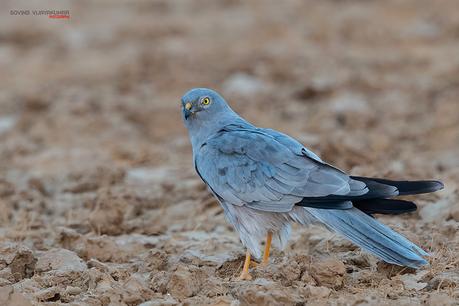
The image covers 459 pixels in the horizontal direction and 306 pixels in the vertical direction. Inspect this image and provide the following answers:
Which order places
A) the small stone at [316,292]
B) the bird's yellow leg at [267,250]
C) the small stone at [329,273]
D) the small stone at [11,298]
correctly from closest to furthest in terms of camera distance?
1. the small stone at [11,298]
2. the small stone at [316,292]
3. the small stone at [329,273]
4. the bird's yellow leg at [267,250]

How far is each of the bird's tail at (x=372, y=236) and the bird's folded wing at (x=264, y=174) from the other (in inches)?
3.7

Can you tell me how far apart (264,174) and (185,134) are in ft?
18.2

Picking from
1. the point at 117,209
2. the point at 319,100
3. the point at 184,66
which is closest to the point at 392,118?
the point at 319,100

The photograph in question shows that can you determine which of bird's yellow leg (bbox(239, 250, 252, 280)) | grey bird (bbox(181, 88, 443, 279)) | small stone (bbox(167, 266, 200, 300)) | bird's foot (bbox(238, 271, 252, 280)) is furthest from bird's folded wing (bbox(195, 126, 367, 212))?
small stone (bbox(167, 266, 200, 300))

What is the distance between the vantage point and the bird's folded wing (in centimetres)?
510

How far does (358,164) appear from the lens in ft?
28.3

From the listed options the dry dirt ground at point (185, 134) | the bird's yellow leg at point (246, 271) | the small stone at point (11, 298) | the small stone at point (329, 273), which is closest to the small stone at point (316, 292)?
the dry dirt ground at point (185, 134)

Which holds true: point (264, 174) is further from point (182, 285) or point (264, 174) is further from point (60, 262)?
point (60, 262)

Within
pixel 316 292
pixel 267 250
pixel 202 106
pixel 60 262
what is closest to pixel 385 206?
pixel 316 292

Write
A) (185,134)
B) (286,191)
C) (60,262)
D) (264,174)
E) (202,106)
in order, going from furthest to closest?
(185,134), (202,106), (60,262), (264,174), (286,191)

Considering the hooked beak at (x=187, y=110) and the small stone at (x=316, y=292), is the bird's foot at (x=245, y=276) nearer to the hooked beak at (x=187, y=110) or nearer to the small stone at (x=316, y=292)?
the small stone at (x=316, y=292)

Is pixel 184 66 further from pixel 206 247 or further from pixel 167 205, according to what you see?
pixel 206 247

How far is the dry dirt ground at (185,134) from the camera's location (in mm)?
4875

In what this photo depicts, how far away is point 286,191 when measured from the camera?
16.9ft
